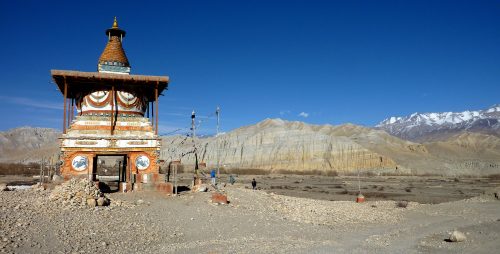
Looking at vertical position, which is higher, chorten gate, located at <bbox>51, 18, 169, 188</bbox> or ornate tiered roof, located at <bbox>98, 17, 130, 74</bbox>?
ornate tiered roof, located at <bbox>98, 17, 130, 74</bbox>

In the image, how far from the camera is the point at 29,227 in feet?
41.4

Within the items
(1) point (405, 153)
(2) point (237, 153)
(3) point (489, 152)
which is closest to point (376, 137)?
(1) point (405, 153)

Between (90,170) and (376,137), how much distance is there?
132 metres

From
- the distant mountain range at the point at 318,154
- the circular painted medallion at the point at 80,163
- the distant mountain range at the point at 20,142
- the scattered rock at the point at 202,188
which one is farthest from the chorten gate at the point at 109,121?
the distant mountain range at the point at 20,142

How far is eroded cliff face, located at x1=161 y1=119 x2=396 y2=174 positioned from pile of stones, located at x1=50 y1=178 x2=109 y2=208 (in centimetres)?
7673

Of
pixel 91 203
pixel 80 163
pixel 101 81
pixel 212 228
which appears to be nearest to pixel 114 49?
pixel 101 81

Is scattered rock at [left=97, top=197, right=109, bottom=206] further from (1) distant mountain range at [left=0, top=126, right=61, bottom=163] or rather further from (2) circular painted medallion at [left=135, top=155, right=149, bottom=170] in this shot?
(1) distant mountain range at [left=0, top=126, right=61, bottom=163]

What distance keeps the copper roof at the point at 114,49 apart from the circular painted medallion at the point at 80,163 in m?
6.11

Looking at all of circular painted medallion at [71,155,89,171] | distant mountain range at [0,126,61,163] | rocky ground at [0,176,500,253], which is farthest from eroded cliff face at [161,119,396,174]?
rocky ground at [0,176,500,253]

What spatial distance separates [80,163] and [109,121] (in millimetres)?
2857

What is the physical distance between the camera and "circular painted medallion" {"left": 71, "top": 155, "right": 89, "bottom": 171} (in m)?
23.5

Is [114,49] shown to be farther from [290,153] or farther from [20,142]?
[20,142]

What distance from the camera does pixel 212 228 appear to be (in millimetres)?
15695

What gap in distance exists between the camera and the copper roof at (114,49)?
2631cm
